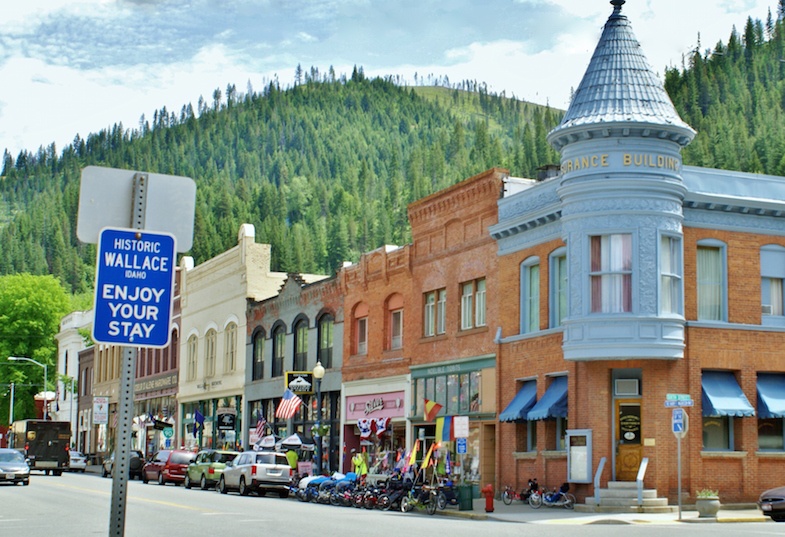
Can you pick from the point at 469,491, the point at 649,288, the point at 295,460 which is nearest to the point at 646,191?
the point at 649,288

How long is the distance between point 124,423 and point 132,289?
80cm

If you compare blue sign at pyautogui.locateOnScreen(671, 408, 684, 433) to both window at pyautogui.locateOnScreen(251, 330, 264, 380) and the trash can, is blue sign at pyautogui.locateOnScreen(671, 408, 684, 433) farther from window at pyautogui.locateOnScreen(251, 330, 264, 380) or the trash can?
window at pyautogui.locateOnScreen(251, 330, 264, 380)

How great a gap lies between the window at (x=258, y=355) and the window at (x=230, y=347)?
8.50ft

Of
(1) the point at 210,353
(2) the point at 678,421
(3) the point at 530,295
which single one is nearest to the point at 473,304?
(3) the point at 530,295

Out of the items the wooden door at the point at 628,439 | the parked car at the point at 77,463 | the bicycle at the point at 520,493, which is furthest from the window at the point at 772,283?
the parked car at the point at 77,463

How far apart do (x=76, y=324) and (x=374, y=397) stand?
55.4 m

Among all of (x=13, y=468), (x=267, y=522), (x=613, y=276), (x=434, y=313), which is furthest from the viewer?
(x=13, y=468)

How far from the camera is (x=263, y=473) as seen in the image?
39.3m

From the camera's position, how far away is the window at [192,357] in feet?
218

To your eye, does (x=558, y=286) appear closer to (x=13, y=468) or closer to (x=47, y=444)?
(x=13, y=468)

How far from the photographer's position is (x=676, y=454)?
30.8 m

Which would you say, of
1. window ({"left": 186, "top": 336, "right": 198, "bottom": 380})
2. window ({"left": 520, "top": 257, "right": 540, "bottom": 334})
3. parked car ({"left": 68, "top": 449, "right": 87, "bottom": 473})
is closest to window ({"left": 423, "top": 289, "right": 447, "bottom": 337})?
window ({"left": 520, "top": 257, "right": 540, "bottom": 334})

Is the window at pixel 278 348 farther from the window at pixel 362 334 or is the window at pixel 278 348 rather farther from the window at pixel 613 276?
the window at pixel 613 276

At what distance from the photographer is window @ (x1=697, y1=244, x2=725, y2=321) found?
1284 inches
